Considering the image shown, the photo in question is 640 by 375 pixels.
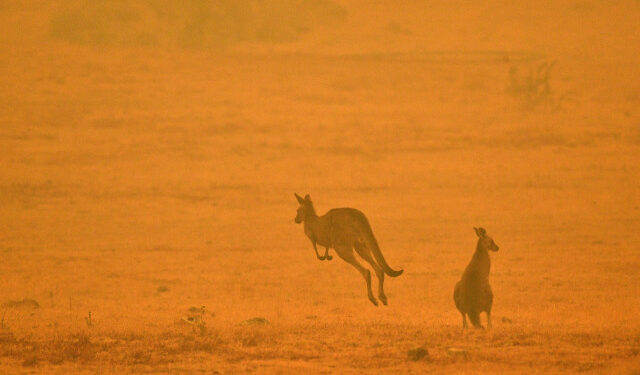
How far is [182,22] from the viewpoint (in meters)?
41.7

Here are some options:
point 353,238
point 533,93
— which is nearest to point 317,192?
point 533,93

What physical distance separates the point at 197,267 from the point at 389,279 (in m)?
3.07

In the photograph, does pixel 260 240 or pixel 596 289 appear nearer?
pixel 596 289

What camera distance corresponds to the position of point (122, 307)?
12.7m

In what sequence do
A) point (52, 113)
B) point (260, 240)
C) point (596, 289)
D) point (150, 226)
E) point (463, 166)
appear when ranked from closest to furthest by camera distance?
point (596, 289), point (260, 240), point (150, 226), point (463, 166), point (52, 113)

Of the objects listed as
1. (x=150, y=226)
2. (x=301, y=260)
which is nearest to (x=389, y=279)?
(x=301, y=260)

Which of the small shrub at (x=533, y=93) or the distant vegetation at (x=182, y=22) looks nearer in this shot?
the small shrub at (x=533, y=93)

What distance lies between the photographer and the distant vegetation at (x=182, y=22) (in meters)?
39.5

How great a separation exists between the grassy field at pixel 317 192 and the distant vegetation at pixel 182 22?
1.49ft

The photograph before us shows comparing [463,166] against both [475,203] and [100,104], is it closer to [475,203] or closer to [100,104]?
[475,203]

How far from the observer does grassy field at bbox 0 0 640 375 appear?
30.3 feet

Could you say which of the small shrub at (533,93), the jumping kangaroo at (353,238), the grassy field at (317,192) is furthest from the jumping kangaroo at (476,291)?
the small shrub at (533,93)

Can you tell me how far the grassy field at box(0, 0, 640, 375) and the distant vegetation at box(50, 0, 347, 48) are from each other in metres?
→ 0.45

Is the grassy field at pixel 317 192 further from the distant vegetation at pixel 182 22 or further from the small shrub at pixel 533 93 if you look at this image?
the distant vegetation at pixel 182 22
